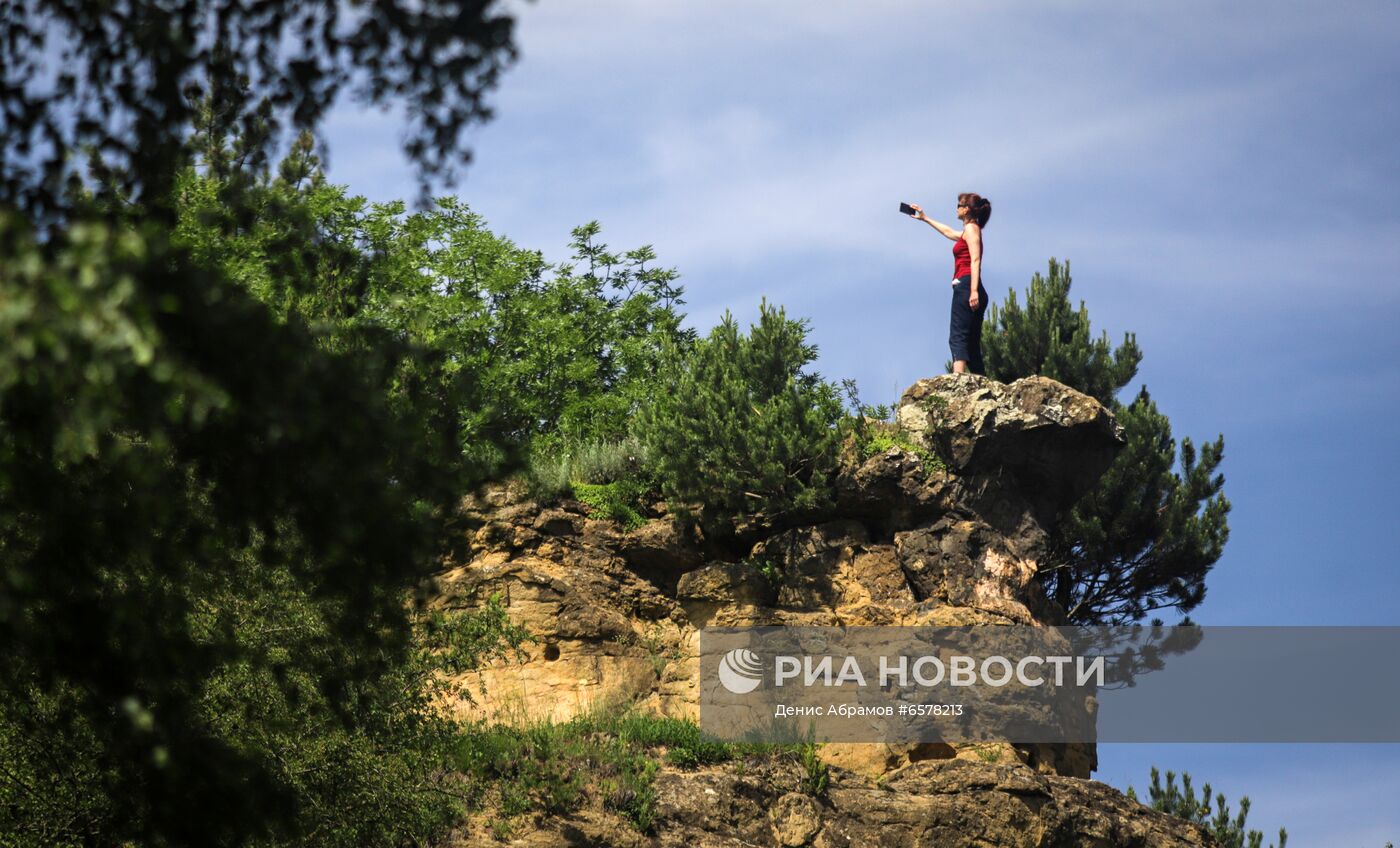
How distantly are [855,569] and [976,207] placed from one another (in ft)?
20.6

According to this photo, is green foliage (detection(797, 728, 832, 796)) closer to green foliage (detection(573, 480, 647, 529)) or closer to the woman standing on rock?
green foliage (detection(573, 480, 647, 529))

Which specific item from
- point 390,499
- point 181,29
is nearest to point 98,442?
point 390,499

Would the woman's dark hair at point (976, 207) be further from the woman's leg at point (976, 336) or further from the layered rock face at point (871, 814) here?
the layered rock face at point (871, 814)

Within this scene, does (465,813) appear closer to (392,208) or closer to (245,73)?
(245,73)

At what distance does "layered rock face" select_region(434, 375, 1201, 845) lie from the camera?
72.4 ft

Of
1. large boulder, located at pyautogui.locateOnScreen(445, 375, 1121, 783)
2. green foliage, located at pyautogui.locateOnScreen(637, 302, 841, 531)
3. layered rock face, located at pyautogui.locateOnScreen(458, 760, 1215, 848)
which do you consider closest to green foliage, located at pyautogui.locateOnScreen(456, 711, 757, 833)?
layered rock face, located at pyautogui.locateOnScreen(458, 760, 1215, 848)

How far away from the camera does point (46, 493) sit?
9055 millimetres

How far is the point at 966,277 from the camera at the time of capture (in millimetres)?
24953

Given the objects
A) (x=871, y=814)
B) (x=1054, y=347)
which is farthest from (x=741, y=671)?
(x=1054, y=347)

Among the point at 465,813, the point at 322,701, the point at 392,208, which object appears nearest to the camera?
the point at 322,701

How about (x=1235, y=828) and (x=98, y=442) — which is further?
(x=1235, y=828)

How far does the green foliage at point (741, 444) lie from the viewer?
23.0 m

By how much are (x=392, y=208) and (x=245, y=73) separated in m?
25.6

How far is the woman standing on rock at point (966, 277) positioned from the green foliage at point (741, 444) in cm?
229
